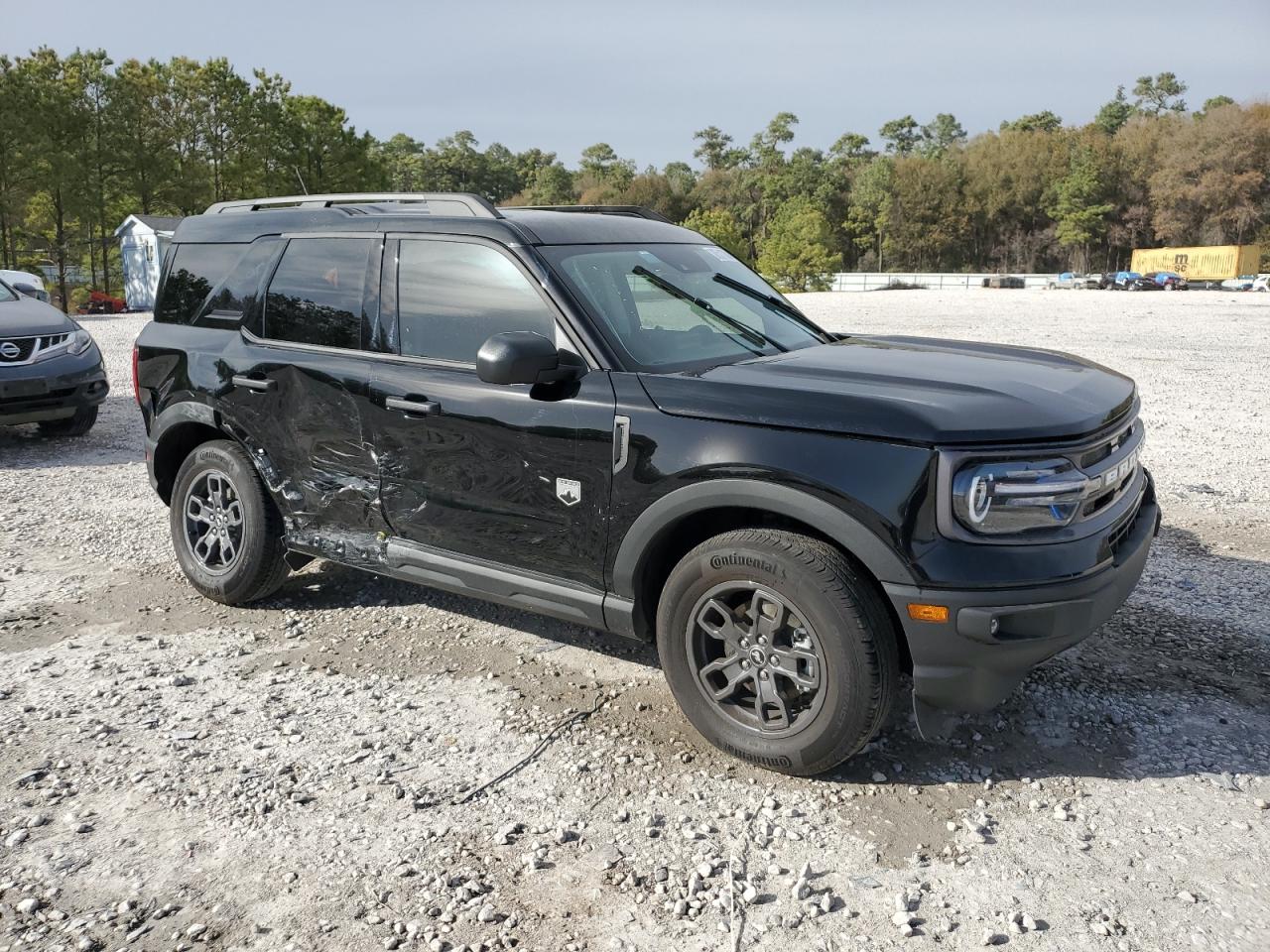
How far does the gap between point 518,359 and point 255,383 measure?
1.84 m

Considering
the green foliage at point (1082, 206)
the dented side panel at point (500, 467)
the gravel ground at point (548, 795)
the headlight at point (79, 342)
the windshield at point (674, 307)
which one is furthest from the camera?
the green foliage at point (1082, 206)

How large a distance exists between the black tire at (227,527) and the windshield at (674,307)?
2.03 meters

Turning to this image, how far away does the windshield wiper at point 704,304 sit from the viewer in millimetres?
4246

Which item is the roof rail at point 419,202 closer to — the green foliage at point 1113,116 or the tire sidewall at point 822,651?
the tire sidewall at point 822,651

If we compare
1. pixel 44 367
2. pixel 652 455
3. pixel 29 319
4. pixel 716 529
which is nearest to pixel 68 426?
pixel 44 367

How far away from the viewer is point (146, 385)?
537 centimetres

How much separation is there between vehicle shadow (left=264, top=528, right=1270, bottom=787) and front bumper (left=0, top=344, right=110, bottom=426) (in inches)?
237

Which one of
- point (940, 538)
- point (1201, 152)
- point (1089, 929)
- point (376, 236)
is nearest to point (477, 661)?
point (376, 236)

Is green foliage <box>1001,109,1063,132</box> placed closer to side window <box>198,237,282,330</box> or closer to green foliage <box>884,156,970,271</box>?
green foliage <box>884,156,970,271</box>

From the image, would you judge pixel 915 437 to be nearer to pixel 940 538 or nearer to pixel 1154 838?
pixel 940 538

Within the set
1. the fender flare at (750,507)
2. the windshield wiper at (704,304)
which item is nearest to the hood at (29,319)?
the windshield wiper at (704,304)

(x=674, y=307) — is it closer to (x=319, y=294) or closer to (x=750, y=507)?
(x=750, y=507)

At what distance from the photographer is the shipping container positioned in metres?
67.0

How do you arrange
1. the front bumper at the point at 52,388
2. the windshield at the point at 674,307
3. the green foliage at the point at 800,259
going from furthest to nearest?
the green foliage at the point at 800,259 → the front bumper at the point at 52,388 → the windshield at the point at 674,307
